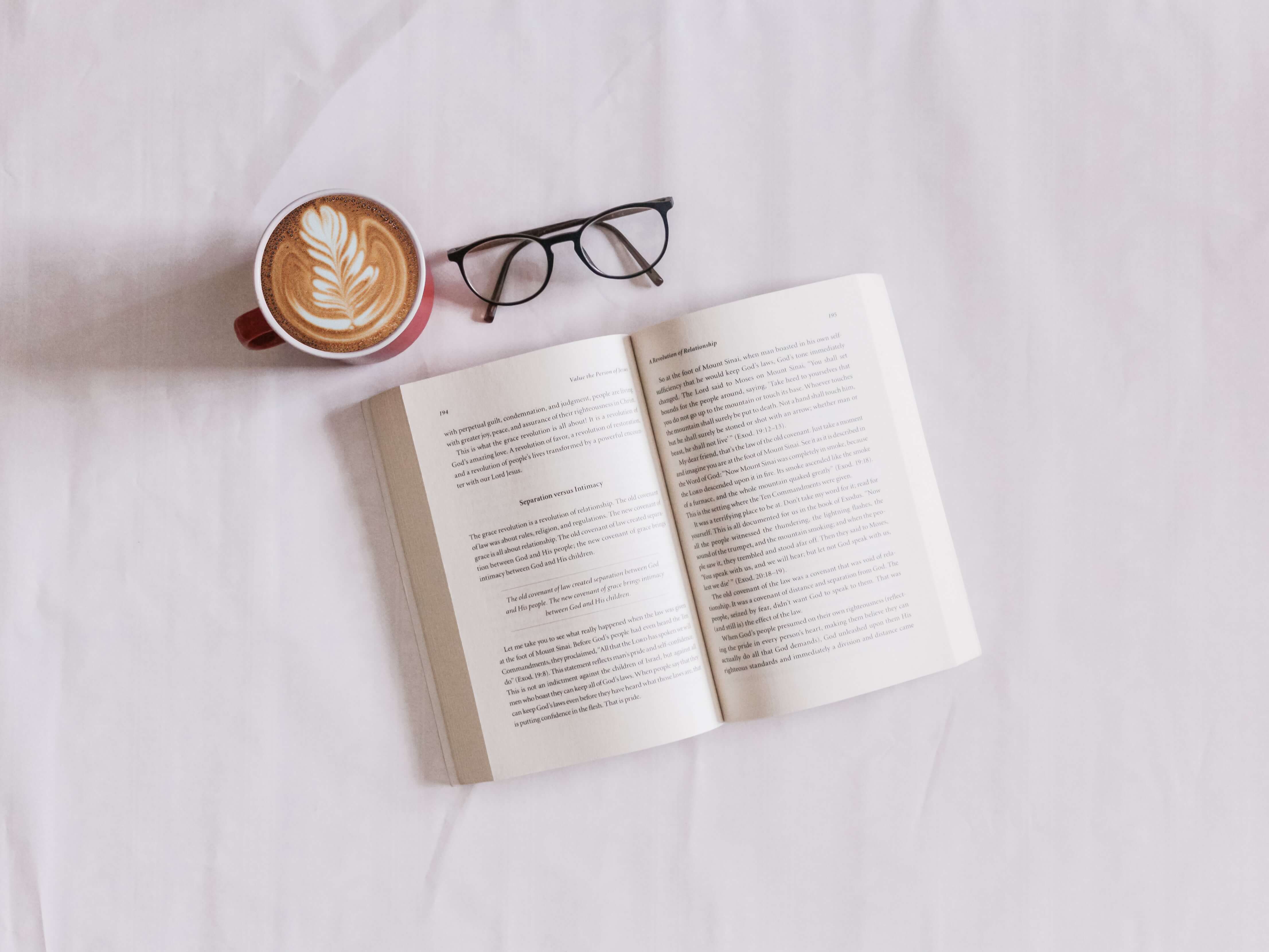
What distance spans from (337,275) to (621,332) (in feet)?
0.82

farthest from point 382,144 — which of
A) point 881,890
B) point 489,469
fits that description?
point 881,890

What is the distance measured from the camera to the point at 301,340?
0.69 m

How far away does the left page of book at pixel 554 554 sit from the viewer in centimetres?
75

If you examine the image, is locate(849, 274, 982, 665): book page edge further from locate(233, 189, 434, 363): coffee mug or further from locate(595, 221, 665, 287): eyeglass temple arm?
locate(233, 189, 434, 363): coffee mug

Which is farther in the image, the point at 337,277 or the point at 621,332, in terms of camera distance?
the point at 621,332

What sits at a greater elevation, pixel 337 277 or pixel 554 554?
pixel 337 277

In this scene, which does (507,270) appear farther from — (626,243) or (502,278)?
(626,243)

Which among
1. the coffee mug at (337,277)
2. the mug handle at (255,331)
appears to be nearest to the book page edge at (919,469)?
the coffee mug at (337,277)

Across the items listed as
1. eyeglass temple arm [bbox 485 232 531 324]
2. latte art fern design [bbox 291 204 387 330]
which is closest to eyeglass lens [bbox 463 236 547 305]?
eyeglass temple arm [bbox 485 232 531 324]

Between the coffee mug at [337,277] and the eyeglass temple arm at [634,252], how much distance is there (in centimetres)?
18

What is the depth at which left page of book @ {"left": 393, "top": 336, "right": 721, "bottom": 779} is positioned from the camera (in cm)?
75

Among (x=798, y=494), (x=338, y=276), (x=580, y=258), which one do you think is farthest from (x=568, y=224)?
(x=798, y=494)

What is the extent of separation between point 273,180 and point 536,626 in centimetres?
47

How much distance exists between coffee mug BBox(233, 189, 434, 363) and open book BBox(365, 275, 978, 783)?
0.08 m
